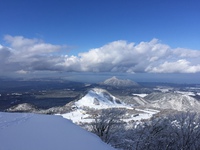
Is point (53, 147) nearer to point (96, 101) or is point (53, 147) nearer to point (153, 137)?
point (153, 137)

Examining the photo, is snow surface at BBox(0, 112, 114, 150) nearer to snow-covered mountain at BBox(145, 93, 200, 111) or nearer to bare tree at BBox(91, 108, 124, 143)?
bare tree at BBox(91, 108, 124, 143)

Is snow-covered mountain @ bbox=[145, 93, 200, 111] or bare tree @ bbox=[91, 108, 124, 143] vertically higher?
bare tree @ bbox=[91, 108, 124, 143]

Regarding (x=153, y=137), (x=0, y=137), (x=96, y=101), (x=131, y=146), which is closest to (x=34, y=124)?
(x=0, y=137)

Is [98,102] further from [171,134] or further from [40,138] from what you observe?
[40,138]

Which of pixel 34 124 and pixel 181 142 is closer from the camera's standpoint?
pixel 34 124

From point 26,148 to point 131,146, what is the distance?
41.0 feet

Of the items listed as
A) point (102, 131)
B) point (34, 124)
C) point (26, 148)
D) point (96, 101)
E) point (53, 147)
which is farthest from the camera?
point (96, 101)

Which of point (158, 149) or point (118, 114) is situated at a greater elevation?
point (118, 114)

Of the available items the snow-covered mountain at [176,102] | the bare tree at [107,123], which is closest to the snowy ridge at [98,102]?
the snow-covered mountain at [176,102]

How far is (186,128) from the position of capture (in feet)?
65.8


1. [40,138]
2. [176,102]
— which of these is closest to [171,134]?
[40,138]

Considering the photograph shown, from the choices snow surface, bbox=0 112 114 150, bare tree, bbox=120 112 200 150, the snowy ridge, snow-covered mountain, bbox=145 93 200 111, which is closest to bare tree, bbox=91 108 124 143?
bare tree, bbox=120 112 200 150

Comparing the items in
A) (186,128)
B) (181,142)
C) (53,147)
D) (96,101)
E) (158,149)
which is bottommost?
(96,101)

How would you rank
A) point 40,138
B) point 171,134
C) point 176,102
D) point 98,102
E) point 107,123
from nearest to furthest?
point 40,138 → point 107,123 → point 171,134 → point 176,102 → point 98,102
